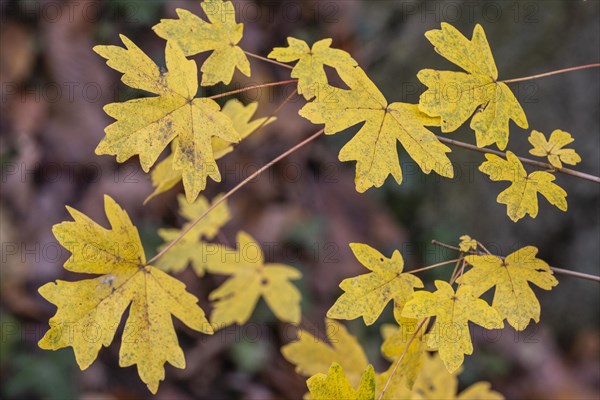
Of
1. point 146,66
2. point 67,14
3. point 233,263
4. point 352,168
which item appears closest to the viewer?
point 146,66

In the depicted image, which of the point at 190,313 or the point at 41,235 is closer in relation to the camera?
the point at 190,313

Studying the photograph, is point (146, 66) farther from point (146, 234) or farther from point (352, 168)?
point (352, 168)

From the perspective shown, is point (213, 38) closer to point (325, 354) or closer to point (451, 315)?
point (451, 315)

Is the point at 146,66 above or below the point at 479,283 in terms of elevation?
above

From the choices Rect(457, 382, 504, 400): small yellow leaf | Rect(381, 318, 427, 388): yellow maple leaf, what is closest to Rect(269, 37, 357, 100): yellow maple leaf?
Rect(381, 318, 427, 388): yellow maple leaf

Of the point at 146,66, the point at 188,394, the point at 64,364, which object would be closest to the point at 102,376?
the point at 64,364

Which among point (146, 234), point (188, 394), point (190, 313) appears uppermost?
point (190, 313)

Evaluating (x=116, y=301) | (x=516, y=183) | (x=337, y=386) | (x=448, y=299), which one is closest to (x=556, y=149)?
(x=516, y=183)

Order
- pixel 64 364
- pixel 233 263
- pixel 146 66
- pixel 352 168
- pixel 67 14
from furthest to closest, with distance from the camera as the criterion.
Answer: pixel 352 168
pixel 67 14
pixel 64 364
pixel 233 263
pixel 146 66
